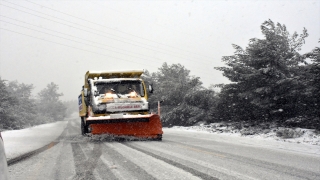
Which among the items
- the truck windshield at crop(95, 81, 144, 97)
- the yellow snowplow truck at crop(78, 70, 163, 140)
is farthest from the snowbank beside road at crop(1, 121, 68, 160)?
the truck windshield at crop(95, 81, 144, 97)

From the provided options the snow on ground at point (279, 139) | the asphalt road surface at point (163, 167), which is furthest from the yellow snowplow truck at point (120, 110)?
the asphalt road surface at point (163, 167)

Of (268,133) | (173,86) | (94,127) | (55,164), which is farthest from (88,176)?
(173,86)

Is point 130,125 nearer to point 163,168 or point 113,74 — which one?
point 113,74

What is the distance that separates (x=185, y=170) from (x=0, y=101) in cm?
3880

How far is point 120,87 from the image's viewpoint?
10.5 m

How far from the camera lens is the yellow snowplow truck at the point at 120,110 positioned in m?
9.24

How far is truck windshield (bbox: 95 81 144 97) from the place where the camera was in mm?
10391

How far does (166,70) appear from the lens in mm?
28078

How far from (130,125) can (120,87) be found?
1.58 m

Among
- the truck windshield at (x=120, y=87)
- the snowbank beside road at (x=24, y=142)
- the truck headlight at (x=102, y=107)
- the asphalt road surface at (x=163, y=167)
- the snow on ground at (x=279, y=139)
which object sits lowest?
the snow on ground at (x=279, y=139)

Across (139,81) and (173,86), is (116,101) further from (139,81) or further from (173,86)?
(173,86)

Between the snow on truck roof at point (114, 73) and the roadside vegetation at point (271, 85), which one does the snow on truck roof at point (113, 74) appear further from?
the roadside vegetation at point (271, 85)

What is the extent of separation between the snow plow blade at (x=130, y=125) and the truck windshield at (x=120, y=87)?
4.30ft

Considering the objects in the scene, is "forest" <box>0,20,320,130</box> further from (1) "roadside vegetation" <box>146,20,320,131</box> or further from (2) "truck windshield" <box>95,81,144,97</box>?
(2) "truck windshield" <box>95,81,144,97</box>
